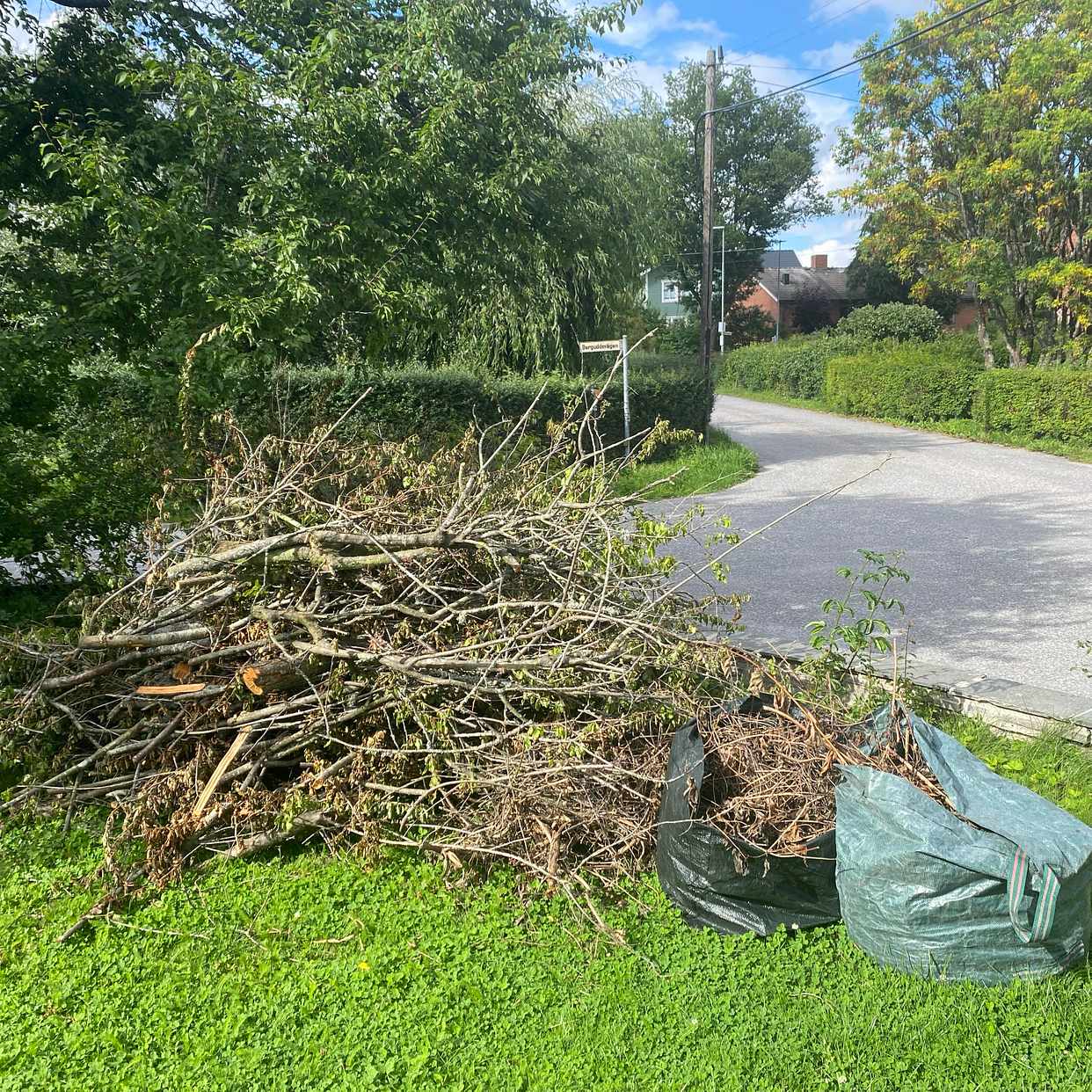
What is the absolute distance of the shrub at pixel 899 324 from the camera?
33.1m

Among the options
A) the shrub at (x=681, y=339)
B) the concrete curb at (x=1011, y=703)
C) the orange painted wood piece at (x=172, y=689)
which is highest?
the shrub at (x=681, y=339)

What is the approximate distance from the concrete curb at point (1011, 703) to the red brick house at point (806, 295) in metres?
45.5

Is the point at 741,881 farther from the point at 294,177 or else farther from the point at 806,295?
the point at 806,295

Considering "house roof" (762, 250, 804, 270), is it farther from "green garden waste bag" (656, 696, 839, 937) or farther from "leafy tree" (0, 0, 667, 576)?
"green garden waste bag" (656, 696, 839, 937)

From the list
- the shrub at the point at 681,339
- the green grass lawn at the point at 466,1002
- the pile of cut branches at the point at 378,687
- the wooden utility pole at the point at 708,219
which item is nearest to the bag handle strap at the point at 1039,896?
the green grass lawn at the point at 466,1002

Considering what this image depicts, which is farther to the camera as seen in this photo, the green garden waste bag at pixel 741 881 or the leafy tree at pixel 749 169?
the leafy tree at pixel 749 169

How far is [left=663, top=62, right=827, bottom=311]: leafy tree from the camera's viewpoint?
51000 mm

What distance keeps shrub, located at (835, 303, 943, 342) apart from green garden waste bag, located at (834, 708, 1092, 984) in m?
32.5

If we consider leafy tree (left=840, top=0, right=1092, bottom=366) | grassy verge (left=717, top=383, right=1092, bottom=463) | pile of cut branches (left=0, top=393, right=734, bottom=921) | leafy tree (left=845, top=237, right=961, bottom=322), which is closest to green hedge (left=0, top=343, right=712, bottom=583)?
pile of cut branches (left=0, top=393, right=734, bottom=921)

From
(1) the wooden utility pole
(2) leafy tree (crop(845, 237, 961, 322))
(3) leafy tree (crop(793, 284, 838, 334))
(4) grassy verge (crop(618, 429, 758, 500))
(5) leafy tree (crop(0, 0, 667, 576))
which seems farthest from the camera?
(3) leafy tree (crop(793, 284, 838, 334))

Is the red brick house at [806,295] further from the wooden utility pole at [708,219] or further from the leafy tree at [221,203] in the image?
the leafy tree at [221,203]

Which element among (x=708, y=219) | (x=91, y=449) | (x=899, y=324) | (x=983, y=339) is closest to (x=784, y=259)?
(x=899, y=324)

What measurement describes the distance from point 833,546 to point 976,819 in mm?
7042

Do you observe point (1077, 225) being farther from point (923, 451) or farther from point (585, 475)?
point (585, 475)
